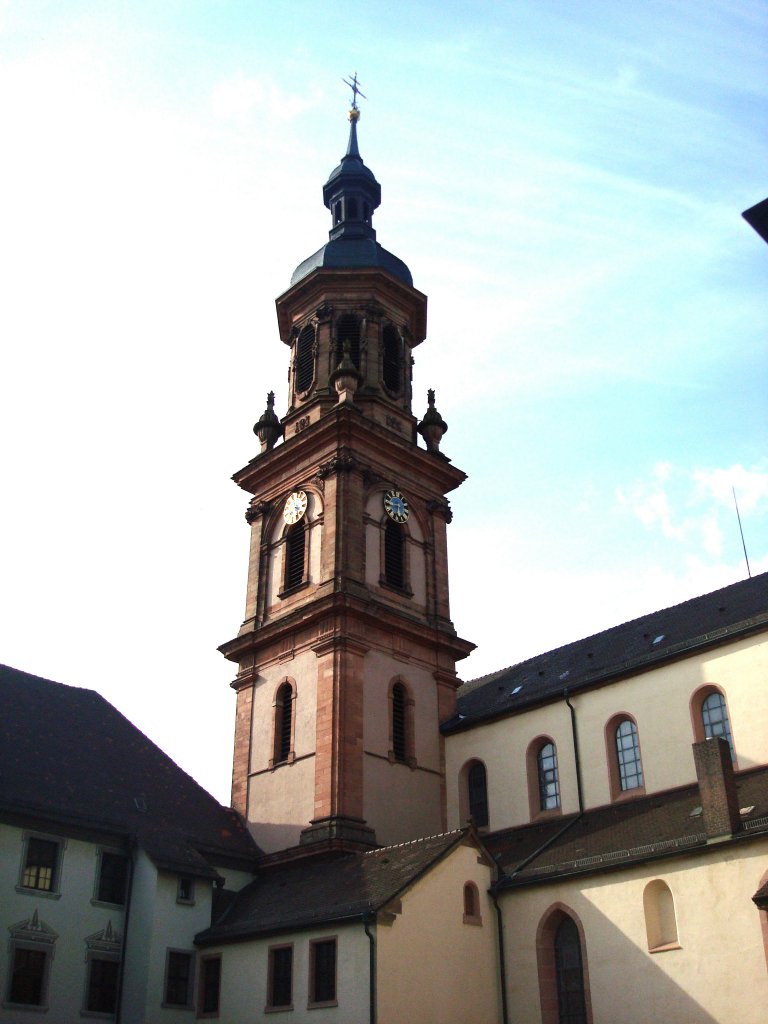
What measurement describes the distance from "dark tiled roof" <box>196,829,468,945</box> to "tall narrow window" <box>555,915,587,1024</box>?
11.0 ft

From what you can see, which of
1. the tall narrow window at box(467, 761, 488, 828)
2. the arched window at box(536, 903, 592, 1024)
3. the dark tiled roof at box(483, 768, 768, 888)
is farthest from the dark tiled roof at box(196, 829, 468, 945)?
the tall narrow window at box(467, 761, 488, 828)

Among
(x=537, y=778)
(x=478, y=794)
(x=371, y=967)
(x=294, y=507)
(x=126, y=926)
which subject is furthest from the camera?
(x=294, y=507)

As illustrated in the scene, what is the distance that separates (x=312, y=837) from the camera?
33594 millimetres

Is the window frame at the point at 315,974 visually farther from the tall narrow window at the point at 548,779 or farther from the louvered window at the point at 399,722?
the louvered window at the point at 399,722

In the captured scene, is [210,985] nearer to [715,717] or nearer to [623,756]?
[623,756]

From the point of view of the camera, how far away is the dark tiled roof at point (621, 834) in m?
25.8

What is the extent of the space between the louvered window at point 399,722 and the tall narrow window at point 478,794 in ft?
7.48

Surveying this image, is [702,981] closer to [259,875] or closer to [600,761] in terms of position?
[600,761]

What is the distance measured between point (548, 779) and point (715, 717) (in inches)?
229

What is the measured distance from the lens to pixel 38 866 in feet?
95.8

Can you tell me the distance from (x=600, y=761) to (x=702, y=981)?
29.9ft

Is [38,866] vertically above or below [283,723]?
below

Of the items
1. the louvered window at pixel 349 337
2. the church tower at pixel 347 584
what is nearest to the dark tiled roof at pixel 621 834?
the church tower at pixel 347 584

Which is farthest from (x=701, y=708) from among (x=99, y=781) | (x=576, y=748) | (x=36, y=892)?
(x=36, y=892)
